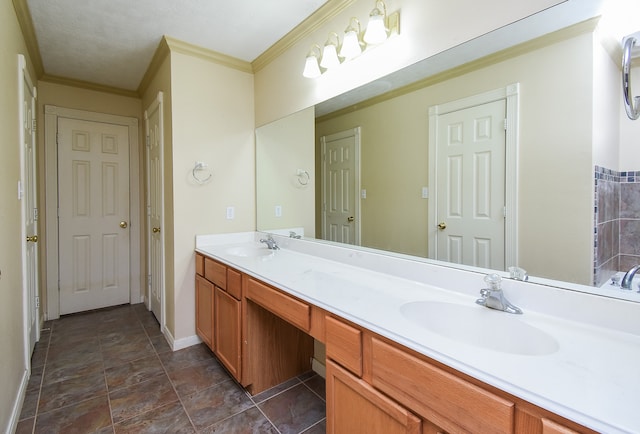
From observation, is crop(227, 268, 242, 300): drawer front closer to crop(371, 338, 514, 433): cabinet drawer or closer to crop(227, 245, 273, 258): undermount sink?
crop(227, 245, 273, 258): undermount sink

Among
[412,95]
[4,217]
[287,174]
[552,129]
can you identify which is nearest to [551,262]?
[552,129]

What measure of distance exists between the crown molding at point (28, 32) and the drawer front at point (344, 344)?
8.31ft

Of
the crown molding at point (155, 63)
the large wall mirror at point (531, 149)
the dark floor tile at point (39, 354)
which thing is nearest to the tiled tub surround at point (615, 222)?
the large wall mirror at point (531, 149)

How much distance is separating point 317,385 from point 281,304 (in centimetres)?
88

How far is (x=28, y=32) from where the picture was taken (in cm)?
219

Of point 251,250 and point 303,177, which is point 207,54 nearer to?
point 303,177

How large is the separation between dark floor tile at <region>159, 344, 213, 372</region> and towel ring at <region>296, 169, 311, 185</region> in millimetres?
1508

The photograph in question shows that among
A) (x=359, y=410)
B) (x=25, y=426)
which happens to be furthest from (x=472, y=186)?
(x=25, y=426)

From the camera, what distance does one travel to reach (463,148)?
142cm

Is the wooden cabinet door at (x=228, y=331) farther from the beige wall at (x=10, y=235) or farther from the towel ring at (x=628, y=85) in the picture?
the towel ring at (x=628, y=85)

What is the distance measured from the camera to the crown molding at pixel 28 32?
1.91 metres

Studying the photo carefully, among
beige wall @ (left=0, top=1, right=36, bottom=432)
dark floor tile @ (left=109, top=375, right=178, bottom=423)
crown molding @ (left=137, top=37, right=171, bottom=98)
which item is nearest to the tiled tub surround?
dark floor tile @ (left=109, top=375, right=178, bottom=423)

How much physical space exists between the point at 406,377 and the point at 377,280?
0.66m

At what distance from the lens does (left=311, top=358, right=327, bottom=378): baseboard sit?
2.15 meters
